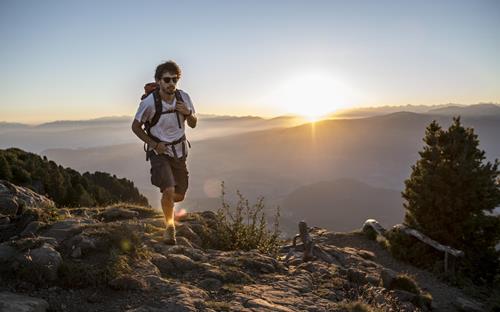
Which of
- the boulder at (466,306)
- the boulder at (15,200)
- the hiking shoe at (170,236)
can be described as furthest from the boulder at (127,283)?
the boulder at (466,306)

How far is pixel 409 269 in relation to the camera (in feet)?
41.9

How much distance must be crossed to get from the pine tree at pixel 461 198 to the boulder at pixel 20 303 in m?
13.1

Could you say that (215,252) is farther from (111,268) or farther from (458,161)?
(458,161)

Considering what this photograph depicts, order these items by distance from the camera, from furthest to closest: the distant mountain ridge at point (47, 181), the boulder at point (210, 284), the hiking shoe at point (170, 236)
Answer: the distant mountain ridge at point (47, 181)
the hiking shoe at point (170, 236)
the boulder at point (210, 284)

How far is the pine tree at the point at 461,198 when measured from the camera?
12.9 meters

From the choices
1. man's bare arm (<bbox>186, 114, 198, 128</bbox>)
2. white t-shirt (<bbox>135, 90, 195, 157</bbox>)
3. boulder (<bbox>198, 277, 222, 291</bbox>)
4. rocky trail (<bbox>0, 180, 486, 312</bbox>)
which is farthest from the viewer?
man's bare arm (<bbox>186, 114, 198, 128</bbox>)

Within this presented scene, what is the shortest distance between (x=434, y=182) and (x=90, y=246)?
40.5 feet

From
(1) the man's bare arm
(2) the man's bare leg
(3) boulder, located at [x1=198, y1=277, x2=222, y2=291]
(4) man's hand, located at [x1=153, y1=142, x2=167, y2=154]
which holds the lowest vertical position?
(3) boulder, located at [x1=198, y1=277, x2=222, y2=291]

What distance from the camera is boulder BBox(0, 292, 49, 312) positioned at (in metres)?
3.36

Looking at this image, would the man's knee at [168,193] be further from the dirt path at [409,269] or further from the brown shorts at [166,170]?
the dirt path at [409,269]

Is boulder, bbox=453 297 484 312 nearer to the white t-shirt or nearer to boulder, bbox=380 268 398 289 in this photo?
boulder, bbox=380 268 398 289

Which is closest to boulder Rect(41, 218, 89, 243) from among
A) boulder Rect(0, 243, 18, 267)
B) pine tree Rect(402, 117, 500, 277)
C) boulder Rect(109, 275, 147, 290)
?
boulder Rect(0, 243, 18, 267)

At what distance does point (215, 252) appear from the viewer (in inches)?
267

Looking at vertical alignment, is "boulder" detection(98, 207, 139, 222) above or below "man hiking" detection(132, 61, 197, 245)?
below
